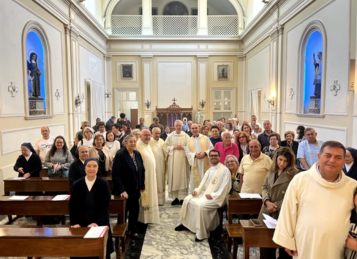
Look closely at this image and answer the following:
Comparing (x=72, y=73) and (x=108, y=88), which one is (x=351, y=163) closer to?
(x=72, y=73)

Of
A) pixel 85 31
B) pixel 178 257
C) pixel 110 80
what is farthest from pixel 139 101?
pixel 178 257

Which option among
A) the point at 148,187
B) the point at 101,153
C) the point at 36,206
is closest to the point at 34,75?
the point at 101,153

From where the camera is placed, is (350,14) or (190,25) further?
(190,25)

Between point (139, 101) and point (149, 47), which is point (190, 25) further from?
point (139, 101)

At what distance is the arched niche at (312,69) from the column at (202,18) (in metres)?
7.66

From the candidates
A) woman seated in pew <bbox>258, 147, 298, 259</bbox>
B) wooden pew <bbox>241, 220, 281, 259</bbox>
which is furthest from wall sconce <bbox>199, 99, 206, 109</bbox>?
wooden pew <bbox>241, 220, 281, 259</bbox>

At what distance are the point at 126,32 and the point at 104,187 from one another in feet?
44.7

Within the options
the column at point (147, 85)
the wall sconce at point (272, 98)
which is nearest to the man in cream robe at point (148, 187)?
the wall sconce at point (272, 98)

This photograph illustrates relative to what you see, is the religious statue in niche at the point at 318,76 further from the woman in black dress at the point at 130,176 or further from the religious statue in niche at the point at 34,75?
the religious statue in niche at the point at 34,75

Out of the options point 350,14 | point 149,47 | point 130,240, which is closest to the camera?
point 130,240

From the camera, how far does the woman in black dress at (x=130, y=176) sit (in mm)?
4039

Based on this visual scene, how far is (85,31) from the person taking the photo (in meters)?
11.1

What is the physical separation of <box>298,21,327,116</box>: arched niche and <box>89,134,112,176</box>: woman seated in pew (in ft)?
17.9

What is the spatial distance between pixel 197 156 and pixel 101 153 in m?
1.95
